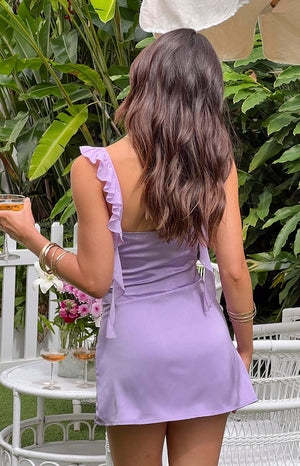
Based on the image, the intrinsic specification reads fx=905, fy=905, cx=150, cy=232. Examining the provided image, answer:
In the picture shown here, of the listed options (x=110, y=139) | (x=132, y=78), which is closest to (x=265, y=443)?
(x=132, y=78)

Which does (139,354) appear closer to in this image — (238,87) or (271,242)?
(238,87)

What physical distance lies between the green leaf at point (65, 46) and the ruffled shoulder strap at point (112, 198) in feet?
14.2

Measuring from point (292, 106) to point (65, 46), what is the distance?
2.24m

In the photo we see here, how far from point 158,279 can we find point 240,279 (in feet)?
0.69

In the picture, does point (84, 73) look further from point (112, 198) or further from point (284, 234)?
point (112, 198)

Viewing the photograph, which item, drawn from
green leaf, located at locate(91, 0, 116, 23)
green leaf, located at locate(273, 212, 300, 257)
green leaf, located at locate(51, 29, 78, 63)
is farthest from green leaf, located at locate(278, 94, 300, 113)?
green leaf, located at locate(51, 29, 78, 63)

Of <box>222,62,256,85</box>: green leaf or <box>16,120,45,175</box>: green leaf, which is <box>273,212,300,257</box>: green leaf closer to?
<box>222,62,256,85</box>: green leaf

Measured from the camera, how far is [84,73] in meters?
5.49

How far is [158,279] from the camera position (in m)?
2.04

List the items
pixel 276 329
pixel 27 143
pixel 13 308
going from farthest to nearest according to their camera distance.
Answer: pixel 27 143
pixel 13 308
pixel 276 329

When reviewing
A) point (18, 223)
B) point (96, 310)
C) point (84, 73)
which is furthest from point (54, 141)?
point (18, 223)

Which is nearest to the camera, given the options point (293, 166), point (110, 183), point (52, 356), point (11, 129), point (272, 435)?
point (110, 183)

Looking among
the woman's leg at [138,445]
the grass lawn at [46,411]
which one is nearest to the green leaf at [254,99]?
the grass lawn at [46,411]

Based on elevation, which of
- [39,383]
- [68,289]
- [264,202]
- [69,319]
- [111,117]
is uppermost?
[111,117]
